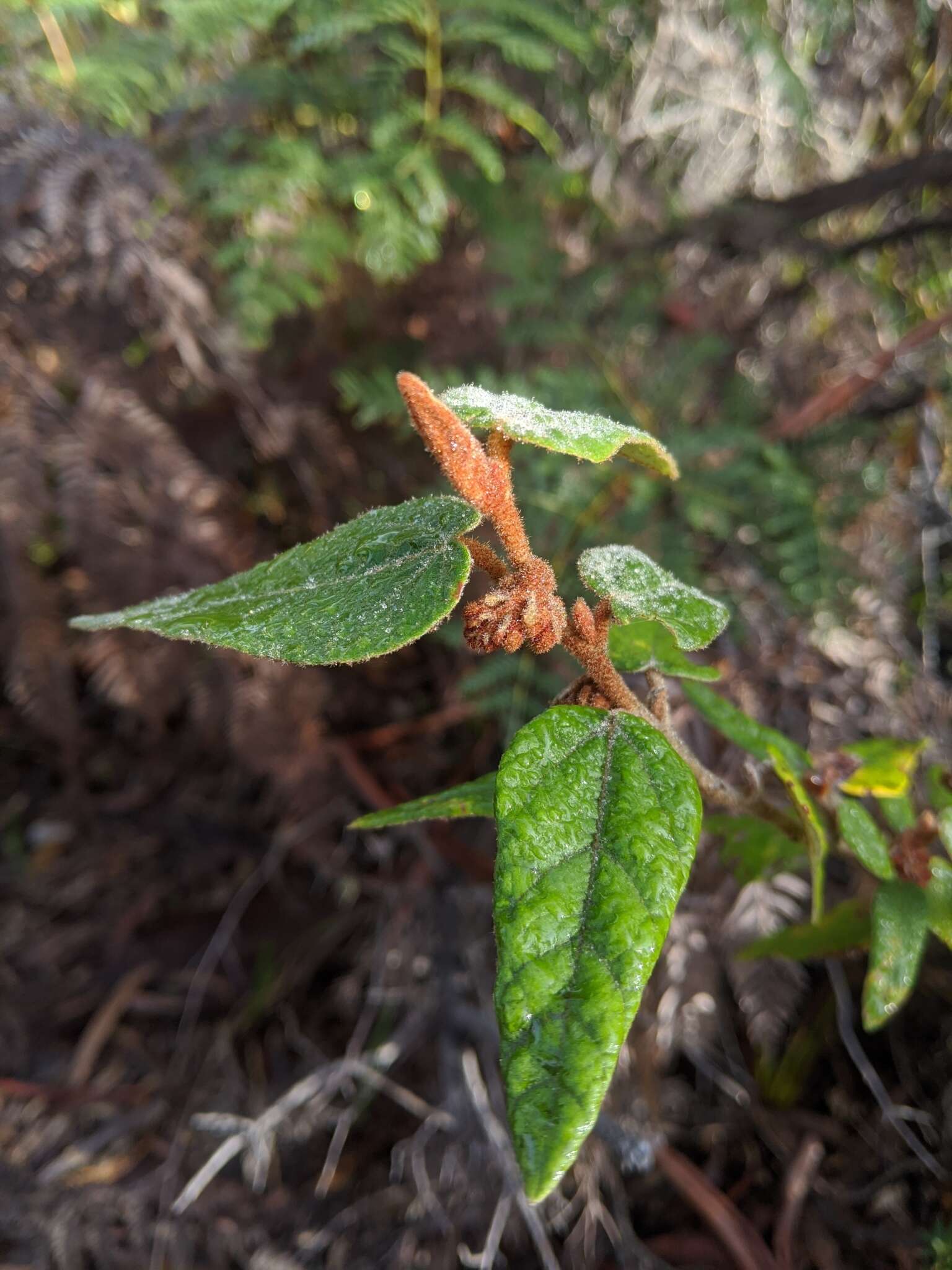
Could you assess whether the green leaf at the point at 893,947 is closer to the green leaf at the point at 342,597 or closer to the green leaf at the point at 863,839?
the green leaf at the point at 863,839

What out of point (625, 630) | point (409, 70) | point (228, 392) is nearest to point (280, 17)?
point (409, 70)

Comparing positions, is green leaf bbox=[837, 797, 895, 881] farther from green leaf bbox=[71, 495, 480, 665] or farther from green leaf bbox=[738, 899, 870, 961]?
green leaf bbox=[71, 495, 480, 665]

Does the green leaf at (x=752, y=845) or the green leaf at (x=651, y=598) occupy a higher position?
the green leaf at (x=651, y=598)

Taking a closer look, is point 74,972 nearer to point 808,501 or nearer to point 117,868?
point 117,868

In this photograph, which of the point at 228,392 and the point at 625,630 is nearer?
the point at 625,630

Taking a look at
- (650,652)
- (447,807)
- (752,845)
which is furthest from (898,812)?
(447,807)

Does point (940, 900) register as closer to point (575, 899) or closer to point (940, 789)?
point (940, 789)

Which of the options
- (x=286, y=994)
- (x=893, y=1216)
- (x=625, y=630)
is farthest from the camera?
(x=286, y=994)

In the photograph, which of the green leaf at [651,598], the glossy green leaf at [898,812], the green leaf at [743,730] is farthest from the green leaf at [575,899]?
the glossy green leaf at [898,812]
